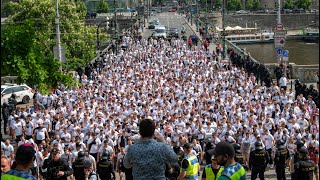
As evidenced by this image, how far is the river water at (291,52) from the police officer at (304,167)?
6379 centimetres

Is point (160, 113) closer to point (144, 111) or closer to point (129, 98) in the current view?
point (144, 111)

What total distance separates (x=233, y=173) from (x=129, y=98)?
18934 mm

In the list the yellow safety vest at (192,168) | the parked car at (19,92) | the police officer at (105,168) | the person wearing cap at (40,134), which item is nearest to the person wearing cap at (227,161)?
the yellow safety vest at (192,168)

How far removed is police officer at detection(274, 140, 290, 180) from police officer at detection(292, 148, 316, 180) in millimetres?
2818

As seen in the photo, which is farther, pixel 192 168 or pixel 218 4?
pixel 218 4

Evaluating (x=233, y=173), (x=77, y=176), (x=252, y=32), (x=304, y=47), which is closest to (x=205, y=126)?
(x=77, y=176)

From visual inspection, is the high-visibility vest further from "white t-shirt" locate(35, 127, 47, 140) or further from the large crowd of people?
"white t-shirt" locate(35, 127, 47, 140)

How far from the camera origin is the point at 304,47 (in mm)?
95188

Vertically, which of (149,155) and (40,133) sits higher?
(149,155)

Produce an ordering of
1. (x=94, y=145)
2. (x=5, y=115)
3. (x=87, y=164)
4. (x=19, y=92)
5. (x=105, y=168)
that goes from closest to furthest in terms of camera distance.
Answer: (x=87, y=164) → (x=105, y=168) → (x=94, y=145) → (x=5, y=115) → (x=19, y=92)

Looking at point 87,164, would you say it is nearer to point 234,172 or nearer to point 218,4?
point 234,172

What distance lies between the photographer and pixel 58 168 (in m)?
13.5

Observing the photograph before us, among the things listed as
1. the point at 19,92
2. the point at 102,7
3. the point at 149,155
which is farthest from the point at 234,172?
the point at 102,7

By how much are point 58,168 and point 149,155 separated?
661cm
